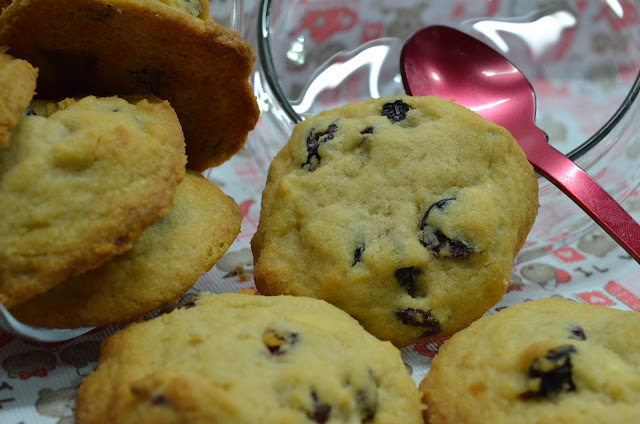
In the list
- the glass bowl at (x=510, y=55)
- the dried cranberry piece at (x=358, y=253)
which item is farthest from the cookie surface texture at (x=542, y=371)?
the glass bowl at (x=510, y=55)

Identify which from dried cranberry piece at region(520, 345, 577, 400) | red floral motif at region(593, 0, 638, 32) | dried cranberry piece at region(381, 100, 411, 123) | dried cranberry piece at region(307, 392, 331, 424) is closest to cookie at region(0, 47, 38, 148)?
dried cranberry piece at region(307, 392, 331, 424)

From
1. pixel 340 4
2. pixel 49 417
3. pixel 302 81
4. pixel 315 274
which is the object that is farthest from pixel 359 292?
pixel 340 4

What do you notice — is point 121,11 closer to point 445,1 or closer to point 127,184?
point 127,184

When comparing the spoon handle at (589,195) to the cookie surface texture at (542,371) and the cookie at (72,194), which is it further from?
the cookie at (72,194)

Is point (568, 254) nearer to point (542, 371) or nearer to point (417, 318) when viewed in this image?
point (417, 318)

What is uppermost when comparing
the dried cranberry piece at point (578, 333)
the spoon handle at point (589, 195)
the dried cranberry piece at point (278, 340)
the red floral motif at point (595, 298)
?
the dried cranberry piece at point (578, 333)

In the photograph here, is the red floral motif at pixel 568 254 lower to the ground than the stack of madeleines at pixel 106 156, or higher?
lower

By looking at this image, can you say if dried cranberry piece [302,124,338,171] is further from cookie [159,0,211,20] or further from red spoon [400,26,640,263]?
red spoon [400,26,640,263]
